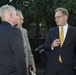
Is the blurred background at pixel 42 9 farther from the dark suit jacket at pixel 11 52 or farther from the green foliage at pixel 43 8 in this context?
the dark suit jacket at pixel 11 52

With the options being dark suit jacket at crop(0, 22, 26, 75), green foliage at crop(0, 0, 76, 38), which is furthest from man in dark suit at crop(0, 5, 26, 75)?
green foliage at crop(0, 0, 76, 38)

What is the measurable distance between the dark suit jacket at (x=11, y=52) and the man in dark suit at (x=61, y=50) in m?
1.22

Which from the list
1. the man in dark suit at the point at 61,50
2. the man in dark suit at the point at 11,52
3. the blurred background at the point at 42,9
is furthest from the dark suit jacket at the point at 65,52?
the blurred background at the point at 42,9

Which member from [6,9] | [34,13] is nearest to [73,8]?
[34,13]

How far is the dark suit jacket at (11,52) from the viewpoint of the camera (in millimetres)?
4160

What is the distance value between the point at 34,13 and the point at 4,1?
5.75ft

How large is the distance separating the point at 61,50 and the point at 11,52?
54.1 inches

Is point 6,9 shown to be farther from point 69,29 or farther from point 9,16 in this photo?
point 69,29

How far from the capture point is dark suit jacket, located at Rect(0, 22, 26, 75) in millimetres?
4160

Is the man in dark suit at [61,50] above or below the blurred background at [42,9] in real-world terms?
above

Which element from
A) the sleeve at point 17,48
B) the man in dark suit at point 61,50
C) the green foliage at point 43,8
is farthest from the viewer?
the green foliage at point 43,8

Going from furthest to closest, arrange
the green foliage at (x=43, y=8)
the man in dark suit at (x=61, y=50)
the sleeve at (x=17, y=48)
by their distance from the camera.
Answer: the green foliage at (x=43, y=8)
the man in dark suit at (x=61, y=50)
the sleeve at (x=17, y=48)

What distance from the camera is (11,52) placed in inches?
166

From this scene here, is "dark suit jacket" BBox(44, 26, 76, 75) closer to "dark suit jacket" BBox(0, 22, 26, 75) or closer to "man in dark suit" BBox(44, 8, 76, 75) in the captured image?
"man in dark suit" BBox(44, 8, 76, 75)
